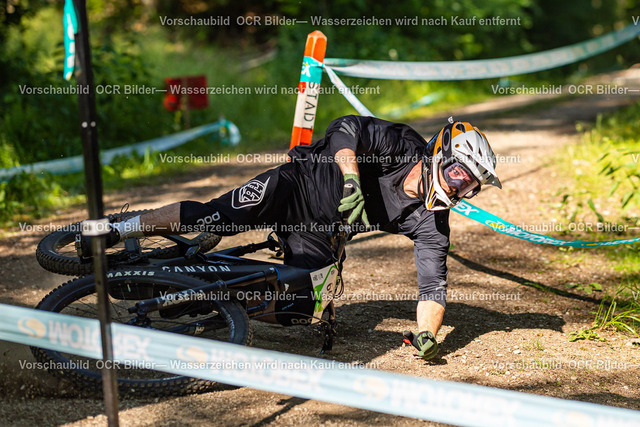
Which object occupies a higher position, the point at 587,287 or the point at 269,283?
the point at 269,283

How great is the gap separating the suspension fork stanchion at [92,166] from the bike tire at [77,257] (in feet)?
4.60

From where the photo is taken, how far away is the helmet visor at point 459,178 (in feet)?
12.0

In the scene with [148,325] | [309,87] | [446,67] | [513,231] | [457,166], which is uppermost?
[446,67]

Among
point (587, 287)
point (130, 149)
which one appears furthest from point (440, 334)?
point (130, 149)

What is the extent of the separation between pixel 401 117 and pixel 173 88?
497 centimetres

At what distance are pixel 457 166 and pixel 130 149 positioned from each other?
6610 mm

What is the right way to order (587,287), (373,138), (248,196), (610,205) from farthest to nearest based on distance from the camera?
(610,205) → (587,287) → (373,138) → (248,196)

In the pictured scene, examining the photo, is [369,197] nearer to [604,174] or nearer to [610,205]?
[610,205]

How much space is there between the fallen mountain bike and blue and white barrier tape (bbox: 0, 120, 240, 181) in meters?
3.90

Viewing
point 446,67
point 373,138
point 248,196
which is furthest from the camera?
point 446,67

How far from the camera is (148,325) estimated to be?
3.35 metres

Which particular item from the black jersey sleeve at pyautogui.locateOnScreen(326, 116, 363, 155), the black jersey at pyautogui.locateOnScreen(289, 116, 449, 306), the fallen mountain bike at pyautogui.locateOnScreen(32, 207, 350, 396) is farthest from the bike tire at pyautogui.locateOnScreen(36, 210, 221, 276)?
the black jersey sleeve at pyautogui.locateOnScreen(326, 116, 363, 155)

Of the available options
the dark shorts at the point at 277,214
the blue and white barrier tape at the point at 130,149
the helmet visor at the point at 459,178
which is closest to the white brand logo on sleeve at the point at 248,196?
the dark shorts at the point at 277,214

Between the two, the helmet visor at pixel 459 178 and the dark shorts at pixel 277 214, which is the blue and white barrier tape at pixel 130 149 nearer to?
the dark shorts at pixel 277 214
